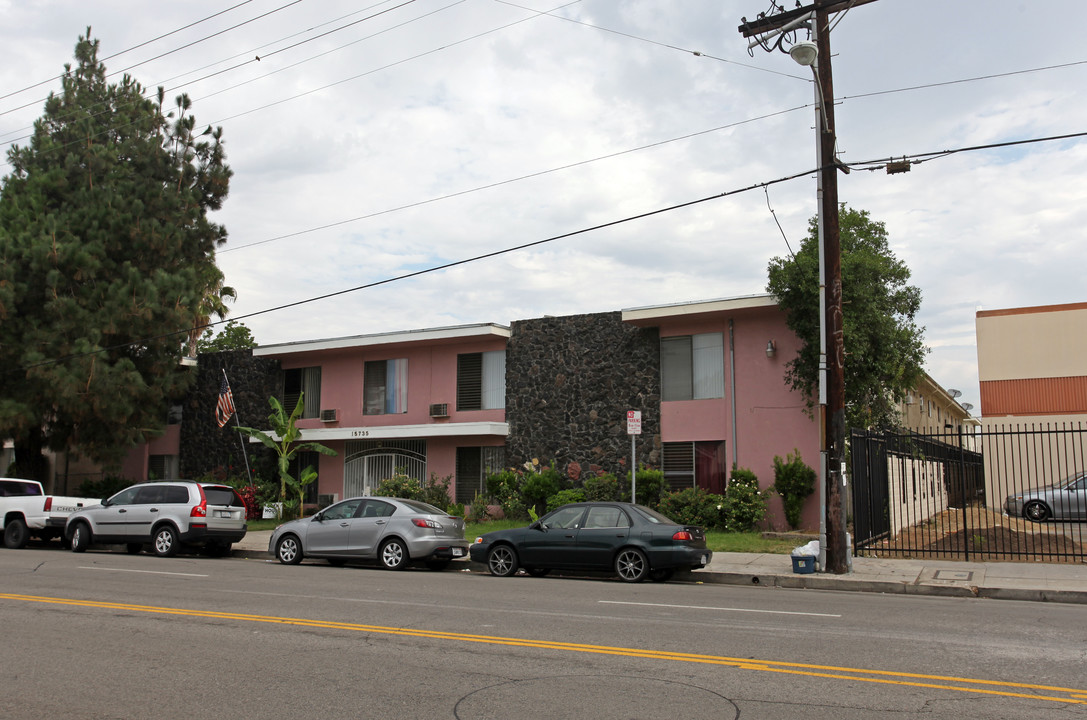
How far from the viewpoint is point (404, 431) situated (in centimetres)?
2667

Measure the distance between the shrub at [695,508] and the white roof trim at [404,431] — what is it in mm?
5645

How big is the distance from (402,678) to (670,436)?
1687cm

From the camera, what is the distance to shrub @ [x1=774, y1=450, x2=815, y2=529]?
21.1 m

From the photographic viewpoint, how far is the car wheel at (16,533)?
21.9 metres

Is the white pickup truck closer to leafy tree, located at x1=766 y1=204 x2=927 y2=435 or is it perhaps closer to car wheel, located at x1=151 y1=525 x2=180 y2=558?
car wheel, located at x1=151 y1=525 x2=180 y2=558

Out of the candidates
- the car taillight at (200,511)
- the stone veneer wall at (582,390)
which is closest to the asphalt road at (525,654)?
the car taillight at (200,511)

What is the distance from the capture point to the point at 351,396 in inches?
1147

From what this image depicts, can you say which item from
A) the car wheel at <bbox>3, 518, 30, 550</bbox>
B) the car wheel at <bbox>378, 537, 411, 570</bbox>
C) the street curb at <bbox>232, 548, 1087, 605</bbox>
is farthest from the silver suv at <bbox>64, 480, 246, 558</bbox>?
the street curb at <bbox>232, 548, 1087, 605</bbox>

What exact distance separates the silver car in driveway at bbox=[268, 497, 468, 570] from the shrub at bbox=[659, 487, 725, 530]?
6602 mm

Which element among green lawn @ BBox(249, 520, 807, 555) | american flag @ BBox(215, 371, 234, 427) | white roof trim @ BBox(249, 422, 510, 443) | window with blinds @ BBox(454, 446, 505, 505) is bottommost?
green lawn @ BBox(249, 520, 807, 555)

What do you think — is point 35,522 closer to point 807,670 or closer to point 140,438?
point 140,438

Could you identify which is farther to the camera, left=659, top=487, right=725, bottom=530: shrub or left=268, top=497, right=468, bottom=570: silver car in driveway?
left=659, top=487, right=725, bottom=530: shrub

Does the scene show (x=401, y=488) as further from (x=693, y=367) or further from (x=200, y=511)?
(x=693, y=367)

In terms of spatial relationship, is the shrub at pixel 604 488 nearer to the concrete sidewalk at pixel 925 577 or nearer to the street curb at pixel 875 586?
the concrete sidewalk at pixel 925 577
